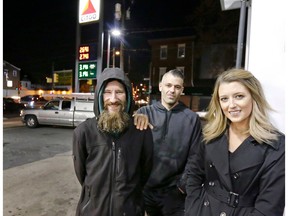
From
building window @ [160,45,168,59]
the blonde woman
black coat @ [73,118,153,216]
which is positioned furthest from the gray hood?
building window @ [160,45,168,59]

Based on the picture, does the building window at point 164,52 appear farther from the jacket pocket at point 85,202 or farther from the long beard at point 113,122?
the jacket pocket at point 85,202

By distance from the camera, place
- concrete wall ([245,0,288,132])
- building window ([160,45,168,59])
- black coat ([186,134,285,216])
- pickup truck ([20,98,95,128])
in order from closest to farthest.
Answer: black coat ([186,134,285,216]), concrete wall ([245,0,288,132]), pickup truck ([20,98,95,128]), building window ([160,45,168,59])

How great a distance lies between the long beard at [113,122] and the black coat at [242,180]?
0.69 m

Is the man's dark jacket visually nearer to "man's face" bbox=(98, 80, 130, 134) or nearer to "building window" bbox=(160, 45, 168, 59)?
"man's face" bbox=(98, 80, 130, 134)

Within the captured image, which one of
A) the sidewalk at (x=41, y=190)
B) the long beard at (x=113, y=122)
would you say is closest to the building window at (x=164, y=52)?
the sidewalk at (x=41, y=190)

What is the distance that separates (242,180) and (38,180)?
4.93 meters

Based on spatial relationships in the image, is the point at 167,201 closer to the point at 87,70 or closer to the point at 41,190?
the point at 41,190

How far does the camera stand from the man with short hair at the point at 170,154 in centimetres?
245

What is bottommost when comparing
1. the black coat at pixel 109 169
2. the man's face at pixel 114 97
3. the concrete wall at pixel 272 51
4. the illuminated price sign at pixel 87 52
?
the black coat at pixel 109 169

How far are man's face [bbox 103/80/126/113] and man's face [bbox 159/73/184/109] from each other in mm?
653

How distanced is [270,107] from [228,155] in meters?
0.45

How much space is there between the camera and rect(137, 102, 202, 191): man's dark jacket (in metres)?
Answer: 2.45

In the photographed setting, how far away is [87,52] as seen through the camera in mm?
13453

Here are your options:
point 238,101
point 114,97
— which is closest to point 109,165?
point 114,97
